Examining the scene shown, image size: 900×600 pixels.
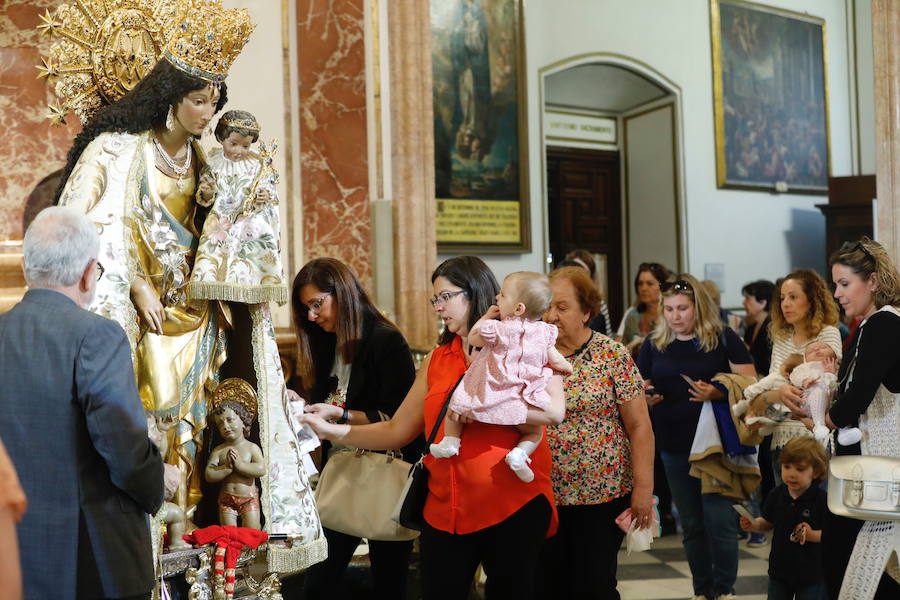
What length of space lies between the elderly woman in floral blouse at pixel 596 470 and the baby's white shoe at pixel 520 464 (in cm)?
69

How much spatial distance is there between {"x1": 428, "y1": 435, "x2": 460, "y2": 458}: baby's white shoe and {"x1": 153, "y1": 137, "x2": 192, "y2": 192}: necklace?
1.43 m

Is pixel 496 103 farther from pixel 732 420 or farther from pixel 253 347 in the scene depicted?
pixel 253 347

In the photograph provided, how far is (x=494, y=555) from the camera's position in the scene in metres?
2.93

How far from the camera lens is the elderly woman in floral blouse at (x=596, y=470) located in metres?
3.49

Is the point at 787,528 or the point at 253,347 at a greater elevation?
the point at 253,347

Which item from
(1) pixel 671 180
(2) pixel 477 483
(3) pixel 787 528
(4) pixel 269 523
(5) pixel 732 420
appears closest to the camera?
(2) pixel 477 483

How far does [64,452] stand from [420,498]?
1.26 meters

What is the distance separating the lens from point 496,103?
394 inches

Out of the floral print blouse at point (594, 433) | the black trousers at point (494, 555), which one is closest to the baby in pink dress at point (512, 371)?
the black trousers at point (494, 555)

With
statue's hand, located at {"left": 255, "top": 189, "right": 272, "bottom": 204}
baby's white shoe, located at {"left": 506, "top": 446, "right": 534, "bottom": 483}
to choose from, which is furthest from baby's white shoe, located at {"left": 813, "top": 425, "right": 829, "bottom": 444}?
statue's hand, located at {"left": 255, "top": 189, "right": 272, "bottom": 204}

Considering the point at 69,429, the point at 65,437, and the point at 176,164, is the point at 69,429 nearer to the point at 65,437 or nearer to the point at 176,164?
the point at 65,437

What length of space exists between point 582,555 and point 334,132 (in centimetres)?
418

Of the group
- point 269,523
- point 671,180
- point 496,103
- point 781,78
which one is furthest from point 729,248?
point 269,523

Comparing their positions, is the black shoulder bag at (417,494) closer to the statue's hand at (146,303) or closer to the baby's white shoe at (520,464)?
the baby's white shoe at (520,464)
